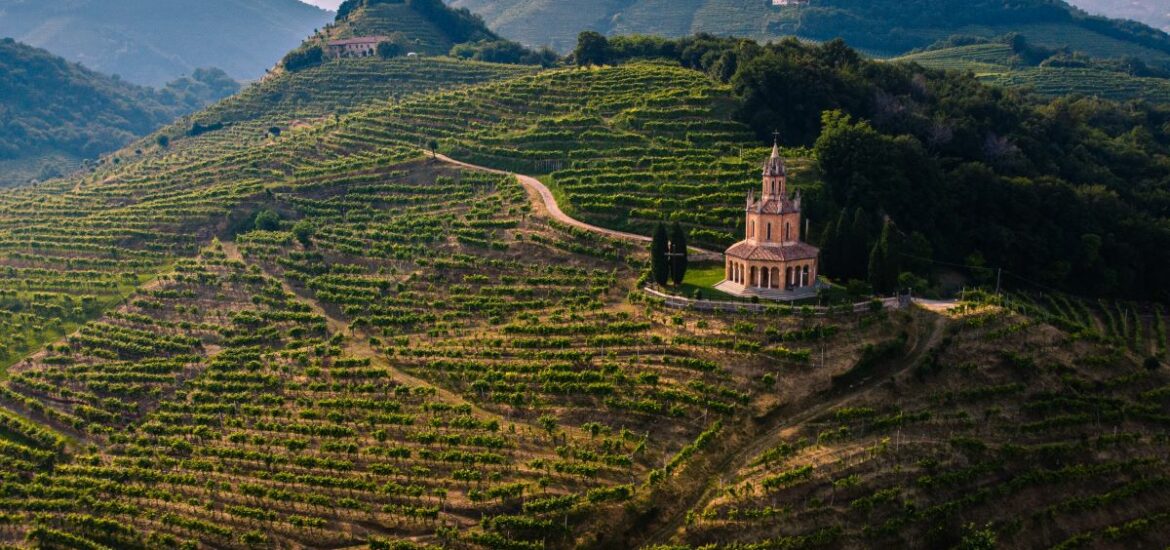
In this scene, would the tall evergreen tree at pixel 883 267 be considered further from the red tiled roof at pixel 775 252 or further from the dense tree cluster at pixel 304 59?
the dense tree cluster at pixel 304 59

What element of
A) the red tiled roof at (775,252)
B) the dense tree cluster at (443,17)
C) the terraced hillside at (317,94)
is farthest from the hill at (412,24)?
the red tiled roof at (775,252)

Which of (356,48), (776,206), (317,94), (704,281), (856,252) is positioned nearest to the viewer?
(776,206)

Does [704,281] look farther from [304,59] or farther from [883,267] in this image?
[304,59]

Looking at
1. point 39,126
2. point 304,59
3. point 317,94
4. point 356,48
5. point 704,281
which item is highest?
point 356,48

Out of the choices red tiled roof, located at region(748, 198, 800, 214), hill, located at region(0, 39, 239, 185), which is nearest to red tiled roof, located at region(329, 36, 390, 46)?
hill, located at region(0, 39, 239, 185)

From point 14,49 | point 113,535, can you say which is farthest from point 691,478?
point 14,49

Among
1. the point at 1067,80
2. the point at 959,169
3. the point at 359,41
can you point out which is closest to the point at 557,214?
the point at 959,169

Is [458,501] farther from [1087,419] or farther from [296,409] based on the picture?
[1087,419]

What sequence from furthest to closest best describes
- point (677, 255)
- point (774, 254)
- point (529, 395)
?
point (677, 255) → point (774, 254) → point (529, 395)
